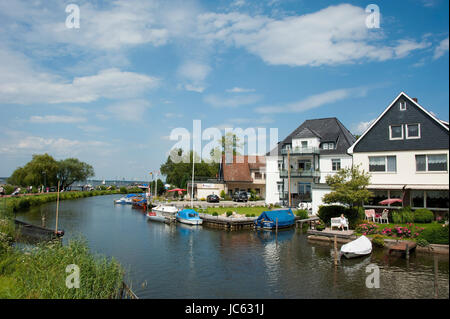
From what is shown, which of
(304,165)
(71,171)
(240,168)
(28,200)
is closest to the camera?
(304,165)

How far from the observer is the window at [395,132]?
1054 inches

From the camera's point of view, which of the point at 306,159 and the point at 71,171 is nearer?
the point at 306,159

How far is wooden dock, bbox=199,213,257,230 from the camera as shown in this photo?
1415 inches

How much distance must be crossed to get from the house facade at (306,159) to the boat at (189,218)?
519 inches

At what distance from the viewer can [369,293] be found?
1507cm

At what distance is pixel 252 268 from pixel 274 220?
14838 mm

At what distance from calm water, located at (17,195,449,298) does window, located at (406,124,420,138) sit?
409 inches

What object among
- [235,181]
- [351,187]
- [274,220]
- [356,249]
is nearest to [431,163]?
[351,187]

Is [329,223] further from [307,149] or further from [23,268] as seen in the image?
[23,268]

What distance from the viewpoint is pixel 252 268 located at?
66.5 feet

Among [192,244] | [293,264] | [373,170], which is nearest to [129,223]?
[192,244]

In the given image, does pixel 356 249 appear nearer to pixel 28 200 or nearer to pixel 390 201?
pixel 390 201

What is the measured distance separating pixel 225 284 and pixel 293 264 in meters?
5.80

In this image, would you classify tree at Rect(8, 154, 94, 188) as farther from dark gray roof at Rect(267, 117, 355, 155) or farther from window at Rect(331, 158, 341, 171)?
window at Rect(331, 158, 341, 171)
